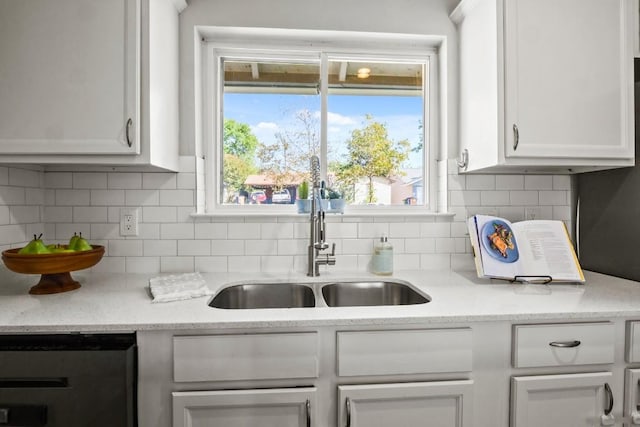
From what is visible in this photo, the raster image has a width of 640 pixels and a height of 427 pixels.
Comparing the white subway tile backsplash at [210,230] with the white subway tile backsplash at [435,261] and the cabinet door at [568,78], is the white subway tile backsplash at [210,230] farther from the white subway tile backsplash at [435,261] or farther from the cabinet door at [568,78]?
the cabinet door at [568,78]

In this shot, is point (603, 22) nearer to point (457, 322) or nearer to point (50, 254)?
point (457, 322)

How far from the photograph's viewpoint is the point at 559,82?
1469 mm

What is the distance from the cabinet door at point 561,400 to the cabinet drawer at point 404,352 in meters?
0.22

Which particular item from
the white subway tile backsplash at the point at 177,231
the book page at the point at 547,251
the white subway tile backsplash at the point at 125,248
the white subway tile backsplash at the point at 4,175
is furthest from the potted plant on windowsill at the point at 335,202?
the white subway tile backsplash at the point at 4,175

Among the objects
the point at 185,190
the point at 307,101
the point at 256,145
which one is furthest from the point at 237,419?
the point at 307,101

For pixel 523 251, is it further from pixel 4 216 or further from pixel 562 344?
pixel 4 216

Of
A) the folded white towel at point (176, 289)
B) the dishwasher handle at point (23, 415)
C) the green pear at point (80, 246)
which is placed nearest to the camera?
the dishwasher handle at point (23, 415)

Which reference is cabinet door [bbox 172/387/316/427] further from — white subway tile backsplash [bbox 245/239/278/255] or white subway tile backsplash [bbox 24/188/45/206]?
white subway tile backsplash [bbox 24/188/45/206]

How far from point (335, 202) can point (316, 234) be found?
0.19m

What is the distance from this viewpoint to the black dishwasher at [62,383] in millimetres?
1019

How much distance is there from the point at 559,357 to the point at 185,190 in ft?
5.47

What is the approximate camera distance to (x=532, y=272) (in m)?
1.56

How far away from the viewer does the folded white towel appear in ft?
4.18

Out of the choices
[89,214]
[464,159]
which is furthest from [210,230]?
[464,159]
